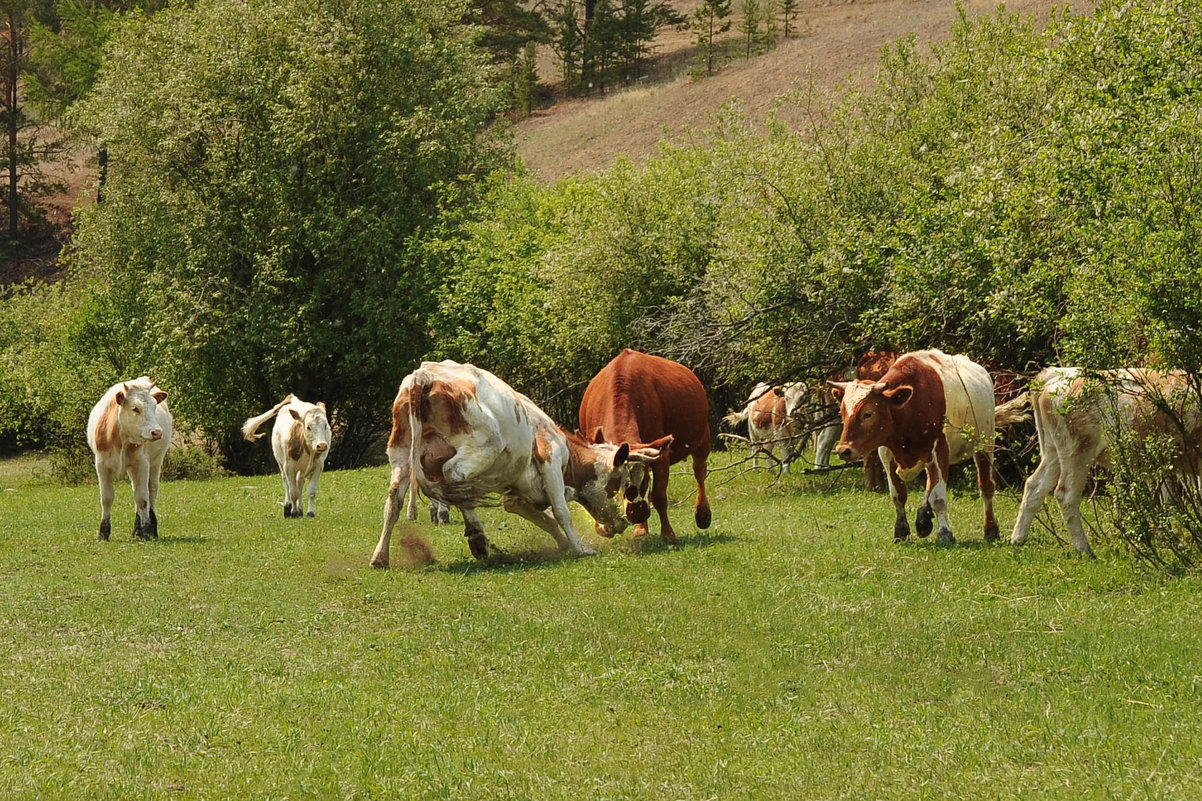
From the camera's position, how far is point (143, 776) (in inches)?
263

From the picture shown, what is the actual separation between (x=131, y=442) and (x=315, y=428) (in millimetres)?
4839

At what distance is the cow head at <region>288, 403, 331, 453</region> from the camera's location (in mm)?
22325

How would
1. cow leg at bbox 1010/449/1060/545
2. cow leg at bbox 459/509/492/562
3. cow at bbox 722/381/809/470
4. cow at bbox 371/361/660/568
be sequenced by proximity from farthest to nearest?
cow at bbox 722/381/809/470 → cow leg at bbox 459/509/492/562 → cow at bbox 371/361/660/568 → cow leg at bbox 1010/449/1060/545

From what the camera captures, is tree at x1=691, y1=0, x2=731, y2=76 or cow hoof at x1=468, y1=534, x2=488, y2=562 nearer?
cow hoof at x1=468, y1=534, x2=488, y2=562

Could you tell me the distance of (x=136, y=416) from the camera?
18.0 meters

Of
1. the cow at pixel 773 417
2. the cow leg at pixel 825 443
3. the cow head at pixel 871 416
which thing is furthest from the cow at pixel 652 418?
the cow leg at pixel 825 443

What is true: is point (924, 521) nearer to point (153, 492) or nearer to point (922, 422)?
point (922, 422)

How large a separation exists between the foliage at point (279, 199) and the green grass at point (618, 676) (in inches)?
981

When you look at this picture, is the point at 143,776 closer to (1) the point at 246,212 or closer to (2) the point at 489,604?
(2) the point at 489,604

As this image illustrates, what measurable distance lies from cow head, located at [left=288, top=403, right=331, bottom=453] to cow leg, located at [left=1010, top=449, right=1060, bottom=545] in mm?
12728

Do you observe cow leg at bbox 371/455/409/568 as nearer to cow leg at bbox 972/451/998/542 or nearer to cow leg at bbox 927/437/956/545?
cow leg at bbox 927/437/956/545

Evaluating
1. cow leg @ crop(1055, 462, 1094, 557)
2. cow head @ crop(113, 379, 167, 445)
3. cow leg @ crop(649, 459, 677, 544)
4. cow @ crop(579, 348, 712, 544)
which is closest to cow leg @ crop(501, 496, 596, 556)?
cow @ crop(579, 348, 712, 544)

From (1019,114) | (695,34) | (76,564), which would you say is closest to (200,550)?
(76,564)

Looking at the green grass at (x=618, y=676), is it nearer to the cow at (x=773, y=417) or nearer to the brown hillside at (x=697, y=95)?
the cow at (x=773, y=417)
